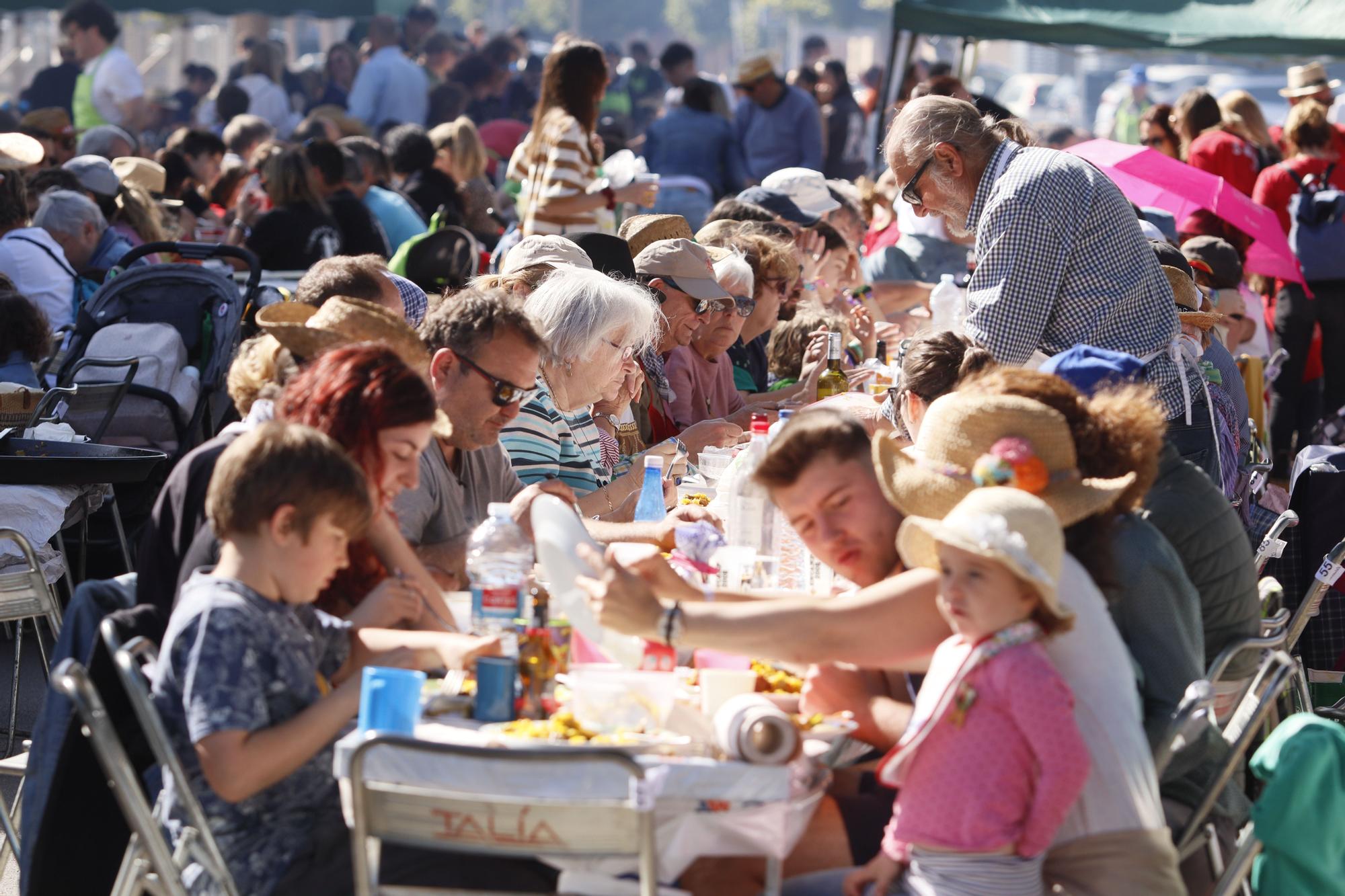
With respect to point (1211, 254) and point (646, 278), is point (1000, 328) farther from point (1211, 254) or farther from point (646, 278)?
point (1211, 254)

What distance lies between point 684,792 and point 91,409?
412 centimetres

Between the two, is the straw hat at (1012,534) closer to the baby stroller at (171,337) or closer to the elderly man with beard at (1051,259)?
the elderly man with beard at (1051,259)

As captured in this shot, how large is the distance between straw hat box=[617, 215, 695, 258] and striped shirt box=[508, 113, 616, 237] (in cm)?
99

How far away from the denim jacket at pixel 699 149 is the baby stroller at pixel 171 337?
15.8 feet

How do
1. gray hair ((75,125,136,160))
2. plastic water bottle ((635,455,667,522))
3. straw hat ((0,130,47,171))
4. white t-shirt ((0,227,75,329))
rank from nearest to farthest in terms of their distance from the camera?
plastic water bottle ((635,455,667,522)) < white t-shirt ((0,227,75,329)) < straw hat ((0,130,47,171)) < gray hair ((75,125,136,160))

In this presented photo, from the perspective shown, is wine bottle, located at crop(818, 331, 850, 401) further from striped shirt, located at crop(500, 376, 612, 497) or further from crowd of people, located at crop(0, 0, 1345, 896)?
striped shirt, located at crop(500, 376, 612, 497)

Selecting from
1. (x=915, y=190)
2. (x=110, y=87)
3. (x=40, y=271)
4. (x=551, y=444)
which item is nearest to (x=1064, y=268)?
(x=915, y=190)

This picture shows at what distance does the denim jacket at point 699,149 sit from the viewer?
11.2m

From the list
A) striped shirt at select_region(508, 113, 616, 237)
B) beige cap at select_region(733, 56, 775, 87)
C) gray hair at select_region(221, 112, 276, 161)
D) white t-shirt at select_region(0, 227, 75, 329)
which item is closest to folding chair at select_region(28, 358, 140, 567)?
white t-shirt at select_region(0, 227, 75, 329)

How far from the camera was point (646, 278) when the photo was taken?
220 inches

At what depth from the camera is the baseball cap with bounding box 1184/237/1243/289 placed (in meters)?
6.94

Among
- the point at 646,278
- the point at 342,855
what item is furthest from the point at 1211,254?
the point at 342,855

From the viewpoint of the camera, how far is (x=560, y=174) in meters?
7.32

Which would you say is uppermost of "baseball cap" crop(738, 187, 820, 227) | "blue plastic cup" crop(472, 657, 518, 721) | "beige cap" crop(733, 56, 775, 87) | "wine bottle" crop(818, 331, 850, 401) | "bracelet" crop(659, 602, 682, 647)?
"beige cap" crop(733, 56, 775, 87)
